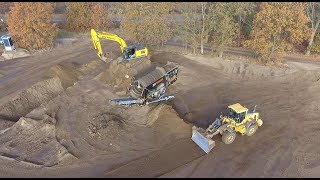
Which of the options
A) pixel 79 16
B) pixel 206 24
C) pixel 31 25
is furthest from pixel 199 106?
pixel 79 16

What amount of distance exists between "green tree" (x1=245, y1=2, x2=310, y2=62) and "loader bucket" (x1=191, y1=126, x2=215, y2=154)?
14918mm

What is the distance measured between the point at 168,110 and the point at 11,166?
38.2ft

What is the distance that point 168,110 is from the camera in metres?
27.4

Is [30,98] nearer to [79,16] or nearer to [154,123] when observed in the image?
[154,123]

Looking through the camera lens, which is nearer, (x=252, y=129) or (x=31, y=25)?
(x=252, y=129)

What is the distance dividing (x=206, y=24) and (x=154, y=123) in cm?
1460

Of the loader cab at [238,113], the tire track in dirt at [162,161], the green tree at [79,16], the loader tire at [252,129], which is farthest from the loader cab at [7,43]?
the loader tire at [252,129]

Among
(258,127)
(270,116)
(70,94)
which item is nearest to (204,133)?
(258,127)

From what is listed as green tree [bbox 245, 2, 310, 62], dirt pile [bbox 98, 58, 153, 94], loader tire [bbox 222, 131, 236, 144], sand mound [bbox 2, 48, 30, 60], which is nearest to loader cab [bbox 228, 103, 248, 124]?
loader tire [bbox 222, 131, 236, 144]

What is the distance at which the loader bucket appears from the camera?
22734 millimetres

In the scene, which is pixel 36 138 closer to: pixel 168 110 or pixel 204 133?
pixel 168 110

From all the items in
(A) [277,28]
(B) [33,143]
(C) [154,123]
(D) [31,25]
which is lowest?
(C) [154,123]

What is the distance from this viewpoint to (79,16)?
46.5 metres

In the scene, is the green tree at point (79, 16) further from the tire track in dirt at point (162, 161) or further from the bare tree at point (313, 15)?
the tire track in dirt at point (162, 161)
